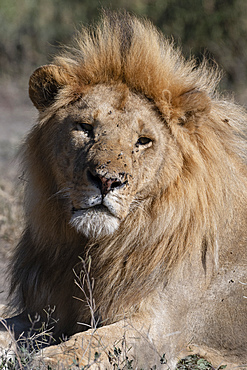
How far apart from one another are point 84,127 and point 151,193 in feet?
1.71

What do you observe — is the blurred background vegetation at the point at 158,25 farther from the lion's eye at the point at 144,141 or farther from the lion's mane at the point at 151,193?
the lion's eye at the point at 144,141

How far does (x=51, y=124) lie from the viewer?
3.55m

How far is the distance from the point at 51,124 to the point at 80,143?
0.33 metres

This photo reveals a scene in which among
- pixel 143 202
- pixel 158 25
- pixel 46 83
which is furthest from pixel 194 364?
pixel 158 25

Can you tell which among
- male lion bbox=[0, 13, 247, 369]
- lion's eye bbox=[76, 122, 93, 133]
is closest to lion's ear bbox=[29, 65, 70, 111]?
male lion bbox=[0, 13, 247, 369]

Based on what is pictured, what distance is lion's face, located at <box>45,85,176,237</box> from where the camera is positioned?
10.1 feet

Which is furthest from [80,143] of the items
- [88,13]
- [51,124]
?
[88,13]

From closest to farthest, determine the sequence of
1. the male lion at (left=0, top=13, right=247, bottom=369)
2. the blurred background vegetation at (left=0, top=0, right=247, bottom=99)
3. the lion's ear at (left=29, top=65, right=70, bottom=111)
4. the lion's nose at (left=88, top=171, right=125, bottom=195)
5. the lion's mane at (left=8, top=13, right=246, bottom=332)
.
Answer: the lion's nose at (left=88, top=171, right=125, bottom=195)
the male lion at (left=0, top=13, right=247, bottom=369)
the lion's mane at (left=8, top=13, right=246, bottom=332)
the lion's ear at (left=29, top=65, right=70, bottom=111)
the blurred background vegetation at (left=0, top=0, right=247, bottom=99)

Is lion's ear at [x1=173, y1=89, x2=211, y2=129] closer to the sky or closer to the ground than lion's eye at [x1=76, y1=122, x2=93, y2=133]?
closer to the sky

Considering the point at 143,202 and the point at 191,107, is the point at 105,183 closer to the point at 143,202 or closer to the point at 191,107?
the point at 143,202

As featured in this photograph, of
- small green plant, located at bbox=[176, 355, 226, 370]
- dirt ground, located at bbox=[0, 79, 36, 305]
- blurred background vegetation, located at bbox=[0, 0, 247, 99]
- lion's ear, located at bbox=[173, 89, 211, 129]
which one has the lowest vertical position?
small green plant, located at bbox=[176, 355, 226, 370]

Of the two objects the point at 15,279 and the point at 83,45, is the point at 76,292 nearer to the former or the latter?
the point at 15,279

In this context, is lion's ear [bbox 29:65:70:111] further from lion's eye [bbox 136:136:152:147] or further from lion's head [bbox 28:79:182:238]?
lion's eye [bbox 136:136:152:147]

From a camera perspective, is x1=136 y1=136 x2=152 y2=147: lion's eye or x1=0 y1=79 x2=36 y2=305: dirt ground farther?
x1=0 y1=79 x2=36 y2=305: dirt ground
